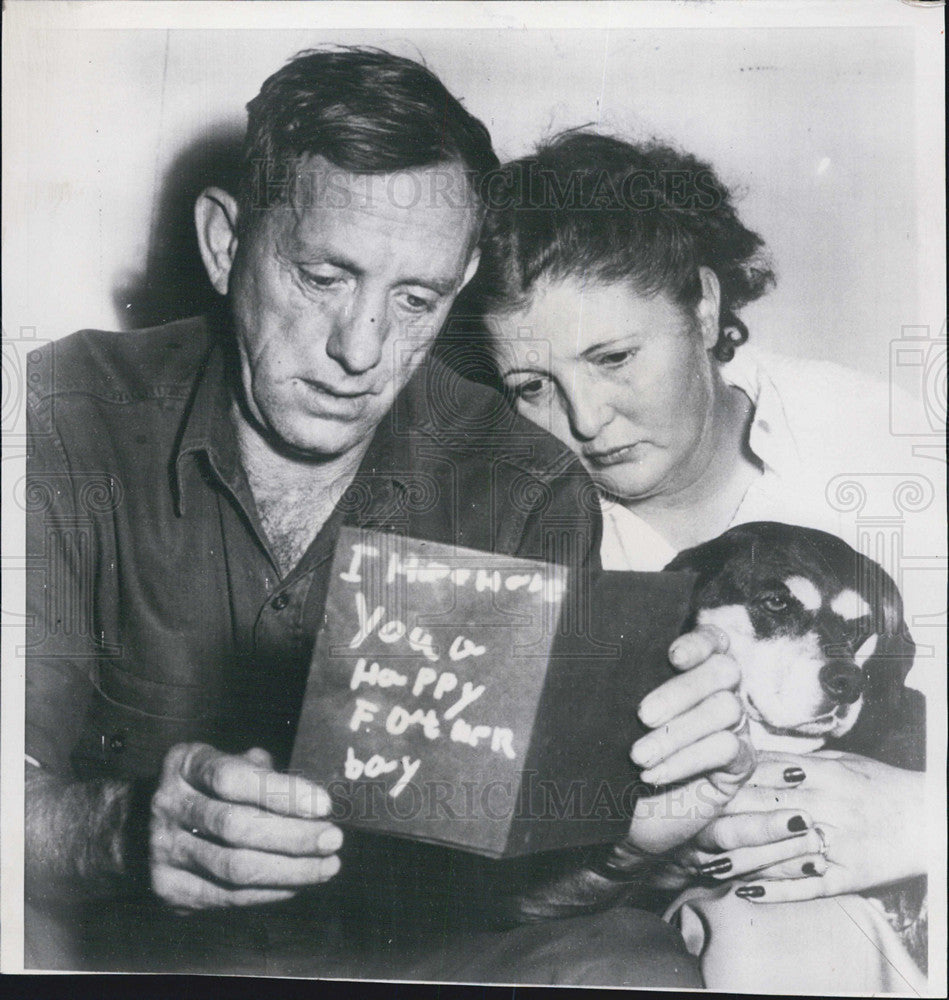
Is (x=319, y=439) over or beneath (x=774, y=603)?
over

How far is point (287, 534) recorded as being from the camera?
180 centimetres

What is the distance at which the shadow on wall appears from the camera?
71.1 inches

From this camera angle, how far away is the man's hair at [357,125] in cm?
178

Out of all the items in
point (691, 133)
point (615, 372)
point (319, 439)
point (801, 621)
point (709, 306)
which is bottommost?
point (801, 621)

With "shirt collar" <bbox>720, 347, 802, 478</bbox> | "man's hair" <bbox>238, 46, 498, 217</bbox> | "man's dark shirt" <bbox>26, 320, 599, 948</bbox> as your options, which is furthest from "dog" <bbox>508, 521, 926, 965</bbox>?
"man's hair" <bbox>238, 46, 498, 217</bbox>

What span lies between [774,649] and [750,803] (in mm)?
268

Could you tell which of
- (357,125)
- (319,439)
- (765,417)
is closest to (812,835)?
A: (765,417)

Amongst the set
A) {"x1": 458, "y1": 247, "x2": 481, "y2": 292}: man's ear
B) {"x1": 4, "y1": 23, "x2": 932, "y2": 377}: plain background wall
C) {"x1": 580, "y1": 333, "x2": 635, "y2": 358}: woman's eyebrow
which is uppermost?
{"x1": 4, "y1": 23, "x2": 932, "y2": 377}: plain background wall

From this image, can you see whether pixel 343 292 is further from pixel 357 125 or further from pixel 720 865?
pixel 720 865

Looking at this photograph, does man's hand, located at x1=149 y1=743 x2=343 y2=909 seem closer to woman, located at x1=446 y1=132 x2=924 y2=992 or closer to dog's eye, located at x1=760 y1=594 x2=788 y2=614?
woman, located at x1=446 y1=132 x2=924 y2=992

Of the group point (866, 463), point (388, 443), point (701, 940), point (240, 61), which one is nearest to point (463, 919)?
point (701, 940)

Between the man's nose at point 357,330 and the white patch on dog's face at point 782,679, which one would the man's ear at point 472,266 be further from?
the white patch on dog's face at point 782,679

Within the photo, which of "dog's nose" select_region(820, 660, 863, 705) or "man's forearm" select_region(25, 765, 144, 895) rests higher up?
"dog's nose" select_region(820, 660, 863, 705)

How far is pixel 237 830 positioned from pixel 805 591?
1062mm
